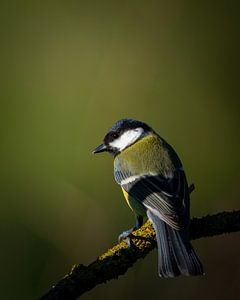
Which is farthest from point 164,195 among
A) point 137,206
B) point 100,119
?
point 100,119

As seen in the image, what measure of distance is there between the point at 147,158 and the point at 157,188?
303 millimetres

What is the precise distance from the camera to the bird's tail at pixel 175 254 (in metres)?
2.31

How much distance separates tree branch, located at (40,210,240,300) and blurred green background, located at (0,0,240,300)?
85 centimetres

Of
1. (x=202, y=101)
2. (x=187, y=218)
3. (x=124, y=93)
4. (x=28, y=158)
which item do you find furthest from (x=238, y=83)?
(x=187, y=218)

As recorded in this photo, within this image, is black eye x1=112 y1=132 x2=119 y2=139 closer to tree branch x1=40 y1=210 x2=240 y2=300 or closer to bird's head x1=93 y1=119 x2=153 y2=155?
bird's head x1=93 y1=119 x2=153 y2=155

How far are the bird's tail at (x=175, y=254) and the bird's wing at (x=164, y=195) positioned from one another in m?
0.04

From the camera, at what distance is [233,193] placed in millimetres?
3531

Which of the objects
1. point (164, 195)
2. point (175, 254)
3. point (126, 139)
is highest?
point (126, 139)

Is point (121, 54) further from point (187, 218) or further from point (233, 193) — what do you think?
point (187, 218)

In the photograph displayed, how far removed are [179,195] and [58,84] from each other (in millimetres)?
1568

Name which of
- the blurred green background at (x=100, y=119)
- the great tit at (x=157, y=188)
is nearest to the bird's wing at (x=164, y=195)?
the great tit at (x=157, y=188)

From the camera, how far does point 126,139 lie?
10.7 ft

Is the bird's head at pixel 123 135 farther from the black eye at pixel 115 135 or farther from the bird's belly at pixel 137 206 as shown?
the bird's belly at pixel 137 206

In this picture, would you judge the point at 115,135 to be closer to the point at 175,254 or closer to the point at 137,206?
the point at 137,206
